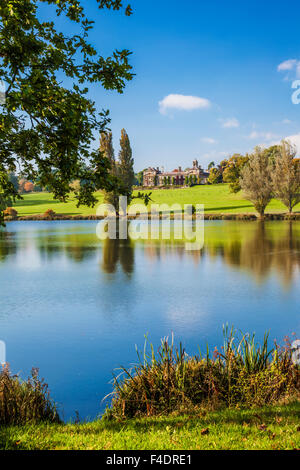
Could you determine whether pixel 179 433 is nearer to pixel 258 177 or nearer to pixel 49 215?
pixel 258 177

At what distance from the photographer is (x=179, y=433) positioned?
4461mm

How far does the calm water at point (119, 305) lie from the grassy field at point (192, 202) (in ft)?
129

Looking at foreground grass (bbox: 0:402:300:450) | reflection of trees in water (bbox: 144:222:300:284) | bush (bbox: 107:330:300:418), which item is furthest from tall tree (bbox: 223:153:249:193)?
foreground grass (bbox: 0:402:300:450)

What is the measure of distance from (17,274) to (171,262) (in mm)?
7630

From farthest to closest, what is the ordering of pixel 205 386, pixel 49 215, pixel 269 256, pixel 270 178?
pixel 49 215 → pixel 270 178 → pixel 269 256 → pixel 205 386

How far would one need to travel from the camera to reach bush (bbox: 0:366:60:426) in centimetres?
515

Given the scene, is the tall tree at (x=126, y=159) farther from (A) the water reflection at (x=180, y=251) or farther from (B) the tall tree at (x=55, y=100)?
(B) the tall tree at (x=55, y=100)

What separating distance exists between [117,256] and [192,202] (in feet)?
168

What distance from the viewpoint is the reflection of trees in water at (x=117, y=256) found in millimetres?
19466

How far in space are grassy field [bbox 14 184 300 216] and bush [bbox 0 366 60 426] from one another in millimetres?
55086

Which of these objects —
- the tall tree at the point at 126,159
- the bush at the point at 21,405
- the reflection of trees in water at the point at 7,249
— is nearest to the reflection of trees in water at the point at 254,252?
the reflection of trees in water at the point at 7,249

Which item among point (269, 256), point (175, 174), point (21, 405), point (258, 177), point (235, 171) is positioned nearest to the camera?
point (21, 405)

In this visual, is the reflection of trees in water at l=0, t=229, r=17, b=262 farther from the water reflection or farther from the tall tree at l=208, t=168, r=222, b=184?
the tall tree at l=208, t=168, r=222, b=184

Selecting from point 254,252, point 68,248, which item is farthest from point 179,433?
point 68,248
